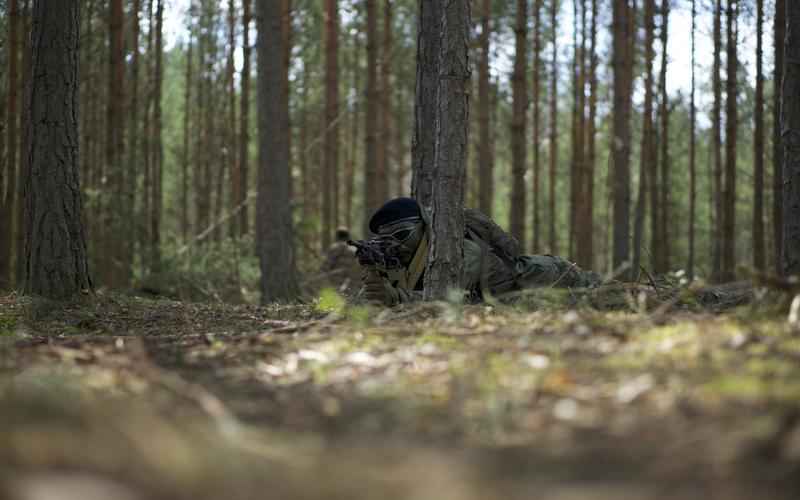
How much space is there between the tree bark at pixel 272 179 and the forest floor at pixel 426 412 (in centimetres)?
687

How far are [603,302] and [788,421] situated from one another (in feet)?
8.80

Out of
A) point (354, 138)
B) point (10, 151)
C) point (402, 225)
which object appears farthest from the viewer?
point (354, 138)

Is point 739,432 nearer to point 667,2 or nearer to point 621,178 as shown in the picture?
point 621,178

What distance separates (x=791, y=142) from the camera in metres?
5.71

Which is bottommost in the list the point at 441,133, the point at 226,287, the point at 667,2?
the point at 226,287

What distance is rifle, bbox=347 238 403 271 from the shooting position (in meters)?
5.42

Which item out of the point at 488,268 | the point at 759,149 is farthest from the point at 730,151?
the point at 488,268

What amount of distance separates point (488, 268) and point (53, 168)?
3648 mm

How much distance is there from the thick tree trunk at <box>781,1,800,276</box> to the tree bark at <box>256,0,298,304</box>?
21.3 feet

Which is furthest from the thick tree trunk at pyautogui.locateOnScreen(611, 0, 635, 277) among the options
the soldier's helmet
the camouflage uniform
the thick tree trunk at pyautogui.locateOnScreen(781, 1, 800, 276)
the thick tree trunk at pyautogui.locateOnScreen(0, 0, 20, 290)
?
the thick tree trunk at pyautogui.locateOnScreen(0, 0, 20, 290)

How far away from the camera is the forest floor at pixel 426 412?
5.21ft

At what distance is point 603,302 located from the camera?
448 cm

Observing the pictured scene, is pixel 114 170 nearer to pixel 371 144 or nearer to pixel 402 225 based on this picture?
pixel 371 144

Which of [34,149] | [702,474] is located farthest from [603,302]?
[34,149]
